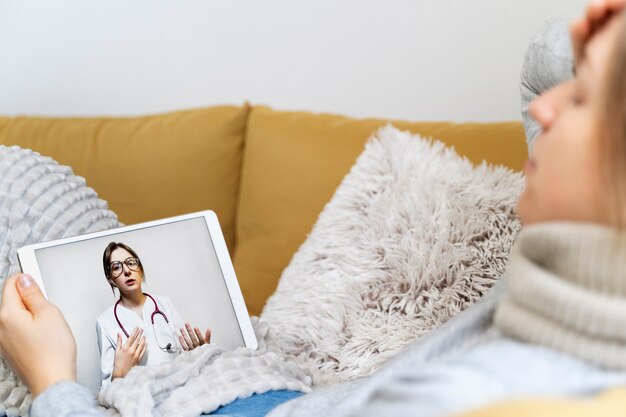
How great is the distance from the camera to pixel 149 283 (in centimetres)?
111

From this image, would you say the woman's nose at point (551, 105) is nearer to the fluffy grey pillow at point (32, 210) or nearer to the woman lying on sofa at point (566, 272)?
the woman lying on sofa at point (566, 272)

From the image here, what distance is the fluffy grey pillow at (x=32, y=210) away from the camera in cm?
105

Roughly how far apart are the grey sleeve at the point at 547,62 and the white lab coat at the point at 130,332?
55 cm

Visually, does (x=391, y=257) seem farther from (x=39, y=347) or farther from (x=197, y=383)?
(x=39, y=347)

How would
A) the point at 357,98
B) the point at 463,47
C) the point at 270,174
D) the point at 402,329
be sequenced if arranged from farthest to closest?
the point at 357,98 → the point at 463,47 → the point at 270,174 → the point at 402,329

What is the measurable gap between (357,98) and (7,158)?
0.88 metres

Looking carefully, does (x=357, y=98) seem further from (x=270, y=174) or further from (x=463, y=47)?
(x=270, y=174)

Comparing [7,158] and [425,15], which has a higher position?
[425,15]

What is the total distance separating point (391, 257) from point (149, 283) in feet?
1.19

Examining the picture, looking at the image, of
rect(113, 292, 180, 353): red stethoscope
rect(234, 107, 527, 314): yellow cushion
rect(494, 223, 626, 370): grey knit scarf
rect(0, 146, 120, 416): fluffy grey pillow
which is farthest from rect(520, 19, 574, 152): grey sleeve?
rect(0, 146, 120, 416): fluffy grey pillow

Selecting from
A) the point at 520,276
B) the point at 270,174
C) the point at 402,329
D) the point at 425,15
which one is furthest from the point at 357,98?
the point at 520,276

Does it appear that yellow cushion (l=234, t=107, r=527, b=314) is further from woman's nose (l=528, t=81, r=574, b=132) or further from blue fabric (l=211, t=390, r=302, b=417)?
woman's nose (l=528, t=81, r=574, b=132)

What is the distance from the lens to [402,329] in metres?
1.16

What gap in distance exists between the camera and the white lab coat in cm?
103
